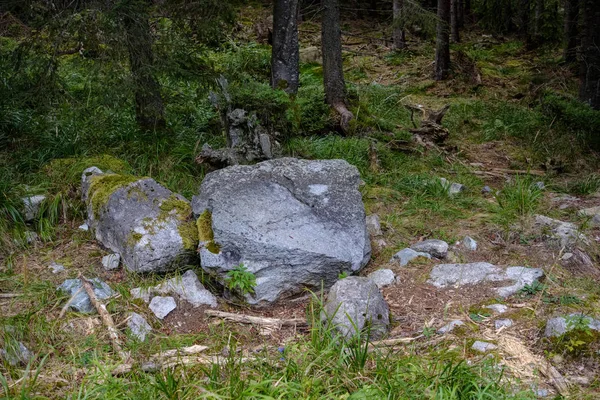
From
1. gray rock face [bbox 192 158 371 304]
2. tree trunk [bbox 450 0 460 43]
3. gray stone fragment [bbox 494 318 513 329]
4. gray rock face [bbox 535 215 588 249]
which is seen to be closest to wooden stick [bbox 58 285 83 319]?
gray rock face [bbox 192 158 371 304]

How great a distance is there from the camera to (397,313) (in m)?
3.98

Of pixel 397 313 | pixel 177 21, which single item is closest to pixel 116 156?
pixel 177 21

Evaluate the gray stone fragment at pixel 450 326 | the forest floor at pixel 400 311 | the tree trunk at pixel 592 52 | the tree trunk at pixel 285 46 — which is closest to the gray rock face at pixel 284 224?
the forest floor at pixel 400 311

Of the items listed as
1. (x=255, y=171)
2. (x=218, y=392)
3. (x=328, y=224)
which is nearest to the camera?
(x=218, y=392)

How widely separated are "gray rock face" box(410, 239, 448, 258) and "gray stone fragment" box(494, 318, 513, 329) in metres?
1.19

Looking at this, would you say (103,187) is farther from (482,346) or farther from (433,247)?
(482,346)

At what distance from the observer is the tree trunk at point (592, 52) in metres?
8.45

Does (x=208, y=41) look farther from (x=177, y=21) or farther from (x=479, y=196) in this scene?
(x=479, y=196)

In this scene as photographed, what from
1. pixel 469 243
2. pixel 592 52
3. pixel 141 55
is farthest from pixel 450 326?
pixel 592 52

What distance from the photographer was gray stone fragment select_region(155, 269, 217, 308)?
13.5ft

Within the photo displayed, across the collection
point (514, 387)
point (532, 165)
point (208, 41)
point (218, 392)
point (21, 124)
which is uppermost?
point (208, 41)

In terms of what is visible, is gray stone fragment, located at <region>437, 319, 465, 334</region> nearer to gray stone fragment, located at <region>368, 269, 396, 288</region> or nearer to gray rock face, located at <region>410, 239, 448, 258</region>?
gray stone fragment, located at <region>368, 269, 396, 288</region>

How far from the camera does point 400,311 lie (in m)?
4.01

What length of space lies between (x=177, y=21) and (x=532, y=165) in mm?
5109
